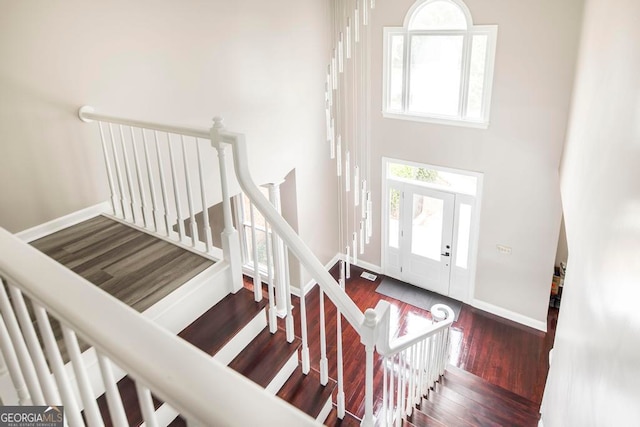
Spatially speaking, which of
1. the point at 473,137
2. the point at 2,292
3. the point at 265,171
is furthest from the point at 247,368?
the point at 473,137

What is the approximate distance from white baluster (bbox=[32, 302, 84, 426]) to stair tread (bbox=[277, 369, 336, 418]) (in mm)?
1479

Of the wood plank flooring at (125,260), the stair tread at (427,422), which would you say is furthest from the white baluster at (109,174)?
the stair tread at (427,422)

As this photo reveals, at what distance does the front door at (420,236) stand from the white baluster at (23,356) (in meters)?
6.34

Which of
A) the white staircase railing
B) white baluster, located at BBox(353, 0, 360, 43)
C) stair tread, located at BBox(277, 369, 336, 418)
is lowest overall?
stair tread, located at BBox(277, 369, 336, 418)

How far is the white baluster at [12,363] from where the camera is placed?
4.47ft

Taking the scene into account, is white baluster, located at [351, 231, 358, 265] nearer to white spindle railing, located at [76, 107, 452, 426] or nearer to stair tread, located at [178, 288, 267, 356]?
white spindle railing, located at [76, 107, 452, 426]

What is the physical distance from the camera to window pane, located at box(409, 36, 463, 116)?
6277 millimetres

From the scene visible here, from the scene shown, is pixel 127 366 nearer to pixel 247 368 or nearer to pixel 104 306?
pixel 104 306

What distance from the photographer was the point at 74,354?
99 cm

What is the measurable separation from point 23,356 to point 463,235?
21.7 feet

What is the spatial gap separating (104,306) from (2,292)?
1.94 feet

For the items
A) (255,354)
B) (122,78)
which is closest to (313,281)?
(122,78)

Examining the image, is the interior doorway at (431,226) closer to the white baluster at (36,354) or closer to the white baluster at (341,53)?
the white baluster at (341,53)

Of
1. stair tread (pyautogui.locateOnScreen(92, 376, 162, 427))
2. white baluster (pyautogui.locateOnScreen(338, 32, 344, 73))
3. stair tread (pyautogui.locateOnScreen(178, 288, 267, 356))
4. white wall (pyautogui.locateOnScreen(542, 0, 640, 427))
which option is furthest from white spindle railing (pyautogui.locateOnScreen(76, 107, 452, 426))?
white baluster (pyautogui.locateOnScreen(338, 32, 344, 73))
